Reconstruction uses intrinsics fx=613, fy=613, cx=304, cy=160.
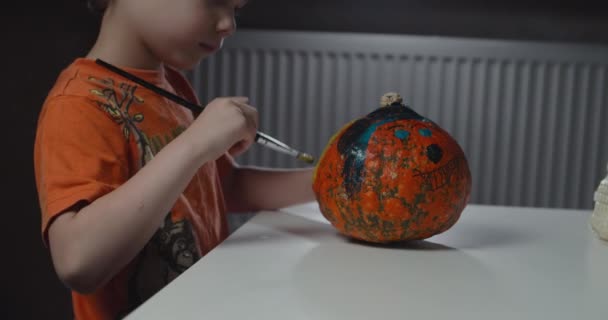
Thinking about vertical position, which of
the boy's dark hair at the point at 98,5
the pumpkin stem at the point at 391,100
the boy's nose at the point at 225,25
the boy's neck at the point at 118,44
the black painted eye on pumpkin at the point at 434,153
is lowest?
the black painted eye on pumpkin at the point at 434,153

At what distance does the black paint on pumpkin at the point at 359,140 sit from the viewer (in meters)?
0.68

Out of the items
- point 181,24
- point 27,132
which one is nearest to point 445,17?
point 181,24

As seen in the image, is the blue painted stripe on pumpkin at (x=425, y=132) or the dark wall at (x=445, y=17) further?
the dark wall at (x=445, y=17)

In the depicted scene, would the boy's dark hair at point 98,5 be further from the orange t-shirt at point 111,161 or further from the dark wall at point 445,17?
the dark wall at point 445,17

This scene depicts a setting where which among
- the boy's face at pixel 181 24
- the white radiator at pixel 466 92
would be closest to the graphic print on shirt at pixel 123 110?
the boy's face at pixel 181 24

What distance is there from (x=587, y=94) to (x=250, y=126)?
1.44 m

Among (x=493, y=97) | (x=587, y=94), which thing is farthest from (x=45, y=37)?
(x=587, y=94)

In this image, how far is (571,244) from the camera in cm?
75

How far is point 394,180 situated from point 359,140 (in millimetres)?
65

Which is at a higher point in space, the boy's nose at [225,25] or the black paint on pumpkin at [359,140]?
the boy's nose at [225,25]

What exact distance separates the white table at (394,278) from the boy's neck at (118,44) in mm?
367

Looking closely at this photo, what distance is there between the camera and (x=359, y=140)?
27.4 inches

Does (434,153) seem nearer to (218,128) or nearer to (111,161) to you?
(218,128)

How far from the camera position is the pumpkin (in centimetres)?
67
